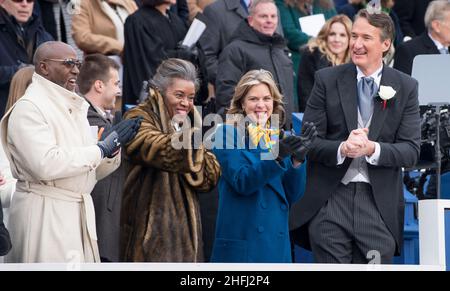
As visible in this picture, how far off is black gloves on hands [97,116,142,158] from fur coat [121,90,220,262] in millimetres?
268

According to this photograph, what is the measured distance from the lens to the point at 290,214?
309 inches

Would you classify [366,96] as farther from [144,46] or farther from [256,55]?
[144,46]

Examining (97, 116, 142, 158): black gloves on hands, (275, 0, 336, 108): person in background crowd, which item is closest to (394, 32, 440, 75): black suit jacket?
(275, 0, 336, 108): person in background crowd

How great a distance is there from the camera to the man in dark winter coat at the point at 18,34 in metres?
10.0

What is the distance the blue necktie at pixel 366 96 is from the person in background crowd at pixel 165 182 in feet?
3.33

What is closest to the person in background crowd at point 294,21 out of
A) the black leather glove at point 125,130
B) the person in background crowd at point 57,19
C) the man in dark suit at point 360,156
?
the person in background crowd at point 57,19

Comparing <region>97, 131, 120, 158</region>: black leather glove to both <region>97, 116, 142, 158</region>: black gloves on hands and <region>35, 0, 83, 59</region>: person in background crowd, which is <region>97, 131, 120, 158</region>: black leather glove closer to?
<region>97, 116, 142, 158</region>: black gloves on hands

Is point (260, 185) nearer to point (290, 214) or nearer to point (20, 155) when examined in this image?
point (290, 214)

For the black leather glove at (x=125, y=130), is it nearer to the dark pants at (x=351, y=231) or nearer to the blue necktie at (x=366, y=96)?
the dark pants at (x=351, y=231)

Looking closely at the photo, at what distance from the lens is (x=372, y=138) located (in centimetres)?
771

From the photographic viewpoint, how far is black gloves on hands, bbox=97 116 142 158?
701cm

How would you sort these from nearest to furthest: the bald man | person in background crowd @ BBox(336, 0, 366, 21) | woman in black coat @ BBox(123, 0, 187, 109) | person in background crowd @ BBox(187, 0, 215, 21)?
the bald man < woman in black coat @ BBox(123, 0, 187, 109) < person in background crowd @ BBox(187, 0, 215, 21) < person in background crowd @ BBox(336, 0, 366, 21)

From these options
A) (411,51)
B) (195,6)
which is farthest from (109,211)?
(195,6)

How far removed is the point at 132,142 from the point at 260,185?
2.79 ft
